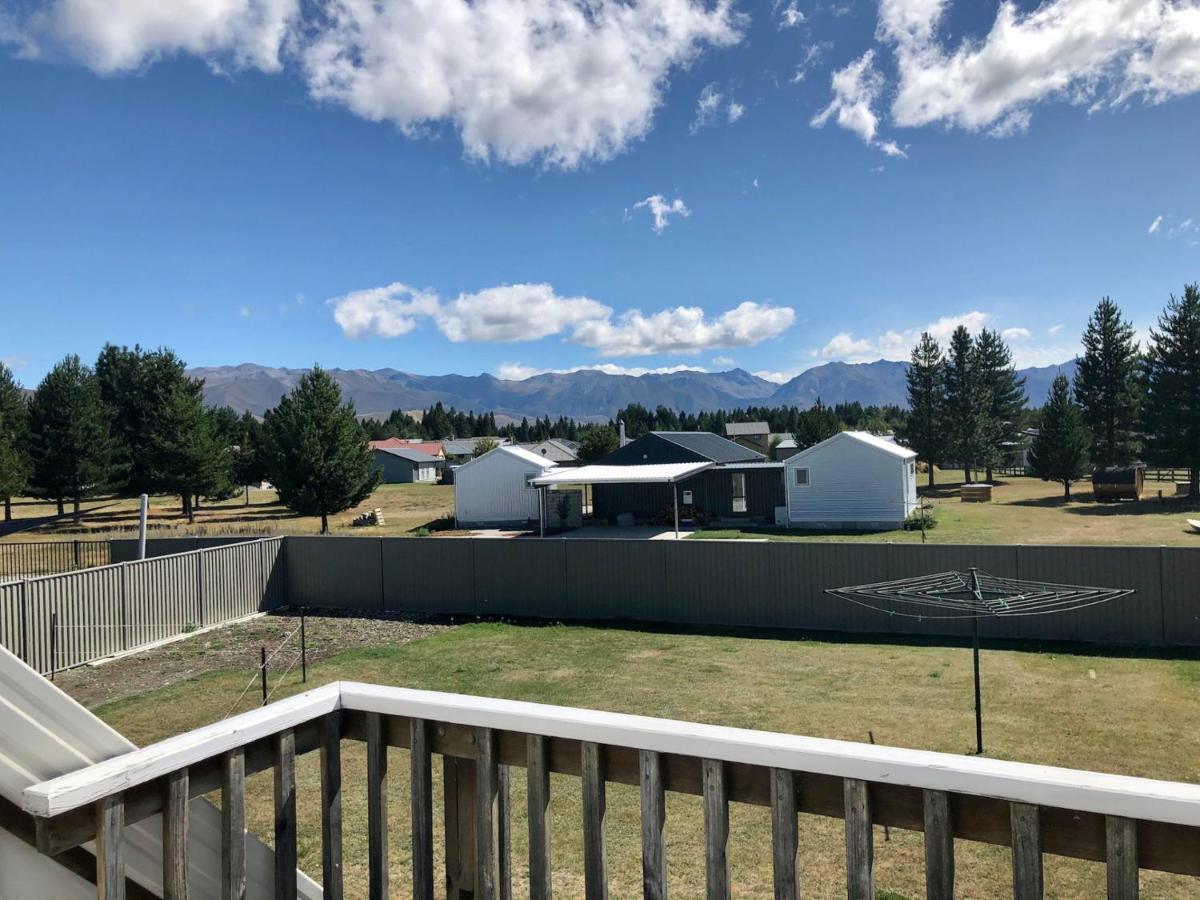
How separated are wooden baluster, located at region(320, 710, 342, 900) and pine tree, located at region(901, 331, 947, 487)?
50924mm

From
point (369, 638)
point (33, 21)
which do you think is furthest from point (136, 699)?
point (33, 21)

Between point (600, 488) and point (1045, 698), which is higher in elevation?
point (600, 488)

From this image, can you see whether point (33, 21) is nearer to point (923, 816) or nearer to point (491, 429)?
point (923, 816)

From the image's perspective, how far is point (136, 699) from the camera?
1050 cm

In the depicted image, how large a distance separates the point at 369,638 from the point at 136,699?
394cm

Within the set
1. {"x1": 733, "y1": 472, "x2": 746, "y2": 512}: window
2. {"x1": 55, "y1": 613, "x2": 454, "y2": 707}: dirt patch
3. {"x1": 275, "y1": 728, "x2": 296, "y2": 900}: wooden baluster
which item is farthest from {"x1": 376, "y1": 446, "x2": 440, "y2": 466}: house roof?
{"x1": 275, "y1": 728, "x2": 296, "y2": 900}: wooden baluster

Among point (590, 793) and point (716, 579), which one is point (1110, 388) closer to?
point (716, 579)

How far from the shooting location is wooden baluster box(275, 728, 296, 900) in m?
2.04

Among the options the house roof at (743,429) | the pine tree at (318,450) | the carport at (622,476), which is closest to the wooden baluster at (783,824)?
the carport at (622,476)

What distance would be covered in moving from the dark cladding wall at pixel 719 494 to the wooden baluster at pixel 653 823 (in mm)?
29558

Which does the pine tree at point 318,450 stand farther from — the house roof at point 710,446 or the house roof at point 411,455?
the house roof at point 411,455

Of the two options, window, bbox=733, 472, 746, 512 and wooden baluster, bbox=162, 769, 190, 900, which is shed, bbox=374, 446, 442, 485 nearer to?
window, bbox=733, 472, 746, 512

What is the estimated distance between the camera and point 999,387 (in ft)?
171

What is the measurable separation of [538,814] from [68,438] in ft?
141
